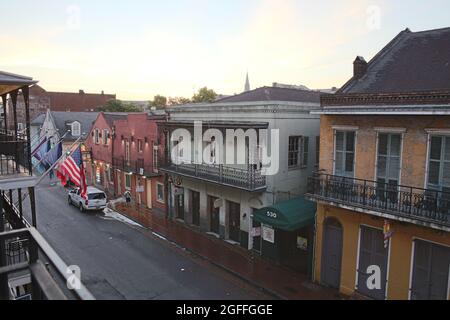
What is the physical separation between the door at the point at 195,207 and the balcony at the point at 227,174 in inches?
83.0

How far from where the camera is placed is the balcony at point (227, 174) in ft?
59.9

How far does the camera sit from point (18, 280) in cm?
1057

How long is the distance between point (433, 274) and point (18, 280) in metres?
12.9

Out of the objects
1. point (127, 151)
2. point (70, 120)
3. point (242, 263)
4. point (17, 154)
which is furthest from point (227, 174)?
point (70, 120)

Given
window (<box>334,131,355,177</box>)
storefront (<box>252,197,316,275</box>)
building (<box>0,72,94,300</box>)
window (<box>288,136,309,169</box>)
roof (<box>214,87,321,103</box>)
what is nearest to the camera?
building (<box>0,72,94,300</box>)

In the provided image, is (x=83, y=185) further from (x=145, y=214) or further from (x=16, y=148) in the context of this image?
(x=145, y=214)

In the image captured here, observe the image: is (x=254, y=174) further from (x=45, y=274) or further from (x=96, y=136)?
(x=96, y=136)

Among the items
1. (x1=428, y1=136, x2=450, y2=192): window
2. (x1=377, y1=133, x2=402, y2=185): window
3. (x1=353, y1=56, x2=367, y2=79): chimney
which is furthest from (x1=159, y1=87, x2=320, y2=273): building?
(x1=428, y1=136, x2=450, y2=192): window

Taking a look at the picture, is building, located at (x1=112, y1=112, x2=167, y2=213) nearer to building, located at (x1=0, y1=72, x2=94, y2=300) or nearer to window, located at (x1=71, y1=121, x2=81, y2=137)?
building, located at (x1=0, y1=72, x2=94, y2=300)

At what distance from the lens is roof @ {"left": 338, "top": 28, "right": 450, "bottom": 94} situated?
13047mm

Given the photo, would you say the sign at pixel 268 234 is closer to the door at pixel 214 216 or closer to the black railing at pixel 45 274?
the door at pixel 214 216

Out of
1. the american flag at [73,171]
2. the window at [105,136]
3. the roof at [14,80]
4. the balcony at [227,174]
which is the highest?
the roof at [14,80]

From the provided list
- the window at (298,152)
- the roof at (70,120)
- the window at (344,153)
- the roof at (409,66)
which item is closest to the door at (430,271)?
the window at (344,153)

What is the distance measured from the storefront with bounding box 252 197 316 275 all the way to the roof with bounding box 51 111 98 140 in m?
32.7
